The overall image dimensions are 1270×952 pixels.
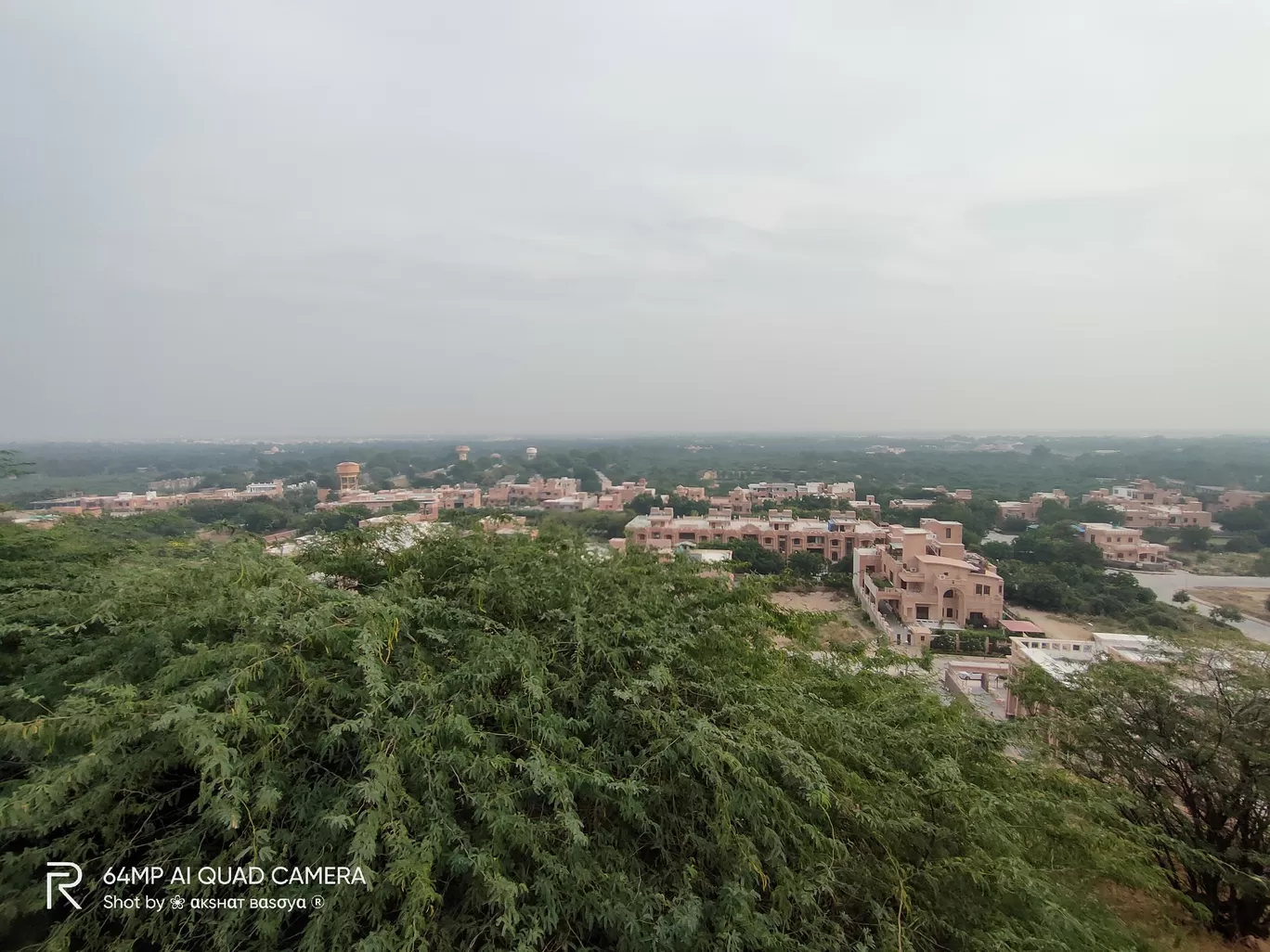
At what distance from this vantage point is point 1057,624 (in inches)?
565

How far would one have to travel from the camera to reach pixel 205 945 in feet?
5.61

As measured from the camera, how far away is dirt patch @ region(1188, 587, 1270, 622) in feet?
48.0

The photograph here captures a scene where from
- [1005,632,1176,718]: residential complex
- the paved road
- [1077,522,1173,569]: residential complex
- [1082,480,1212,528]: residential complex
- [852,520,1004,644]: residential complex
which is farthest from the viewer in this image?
[1082,480,1212,528]: residential complex

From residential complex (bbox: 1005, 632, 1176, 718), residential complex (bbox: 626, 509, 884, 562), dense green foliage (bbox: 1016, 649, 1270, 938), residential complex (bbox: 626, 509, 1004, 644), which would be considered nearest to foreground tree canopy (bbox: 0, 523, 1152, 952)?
dense green foliage (bbox: 1016, 649, 1270, 938)

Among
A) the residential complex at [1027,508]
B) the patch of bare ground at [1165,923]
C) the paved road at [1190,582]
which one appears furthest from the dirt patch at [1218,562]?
the patch of bare ground at [1165,923]

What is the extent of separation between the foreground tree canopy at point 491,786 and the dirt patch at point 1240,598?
1893 cm

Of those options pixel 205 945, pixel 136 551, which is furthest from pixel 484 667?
pixel 136 551

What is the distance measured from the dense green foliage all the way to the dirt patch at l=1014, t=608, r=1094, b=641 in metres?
10.5

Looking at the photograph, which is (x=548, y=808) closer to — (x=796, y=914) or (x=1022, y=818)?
(x=796, y=914)

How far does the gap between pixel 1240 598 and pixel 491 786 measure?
23675 mm

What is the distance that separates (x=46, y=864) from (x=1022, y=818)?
3870 millimetres

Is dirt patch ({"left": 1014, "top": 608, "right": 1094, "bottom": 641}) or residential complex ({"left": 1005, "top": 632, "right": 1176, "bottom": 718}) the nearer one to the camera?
residential complex ({"left": 1005, "top": 632, "right": 1176, "bottom": 718})

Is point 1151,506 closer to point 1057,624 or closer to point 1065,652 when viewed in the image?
point 1057,624

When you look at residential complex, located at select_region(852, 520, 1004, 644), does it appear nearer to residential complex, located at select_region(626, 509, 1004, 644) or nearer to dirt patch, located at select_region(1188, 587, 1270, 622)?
residential complex, located at select_region(626, 509, 1004, 644)
